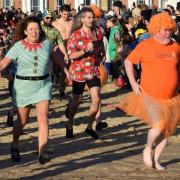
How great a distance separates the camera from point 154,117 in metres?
7.93

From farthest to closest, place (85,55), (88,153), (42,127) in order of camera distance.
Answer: (85,55) → (88,153) → (42,127)

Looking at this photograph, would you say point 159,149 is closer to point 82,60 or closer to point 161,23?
point 161,23

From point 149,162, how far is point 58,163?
3.63 feet

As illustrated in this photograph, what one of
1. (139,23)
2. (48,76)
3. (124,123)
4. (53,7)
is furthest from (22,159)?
(53,7)

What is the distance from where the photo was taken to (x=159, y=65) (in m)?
7.94

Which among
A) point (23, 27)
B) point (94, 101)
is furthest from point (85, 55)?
point (23, 27)

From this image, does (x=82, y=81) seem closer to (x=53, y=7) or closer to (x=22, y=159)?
(x=22, y=159)

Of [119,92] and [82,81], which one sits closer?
[82,81]

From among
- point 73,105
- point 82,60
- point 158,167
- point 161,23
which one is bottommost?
point 158,167

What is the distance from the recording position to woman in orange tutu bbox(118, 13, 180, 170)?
312 inches

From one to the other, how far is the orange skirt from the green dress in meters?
1.04

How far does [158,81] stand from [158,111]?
1.11 feet

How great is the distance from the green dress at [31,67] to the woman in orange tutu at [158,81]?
975 mm

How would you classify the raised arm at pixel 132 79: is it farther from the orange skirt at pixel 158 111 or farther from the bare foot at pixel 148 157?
the bare foot at pixel 148 157
